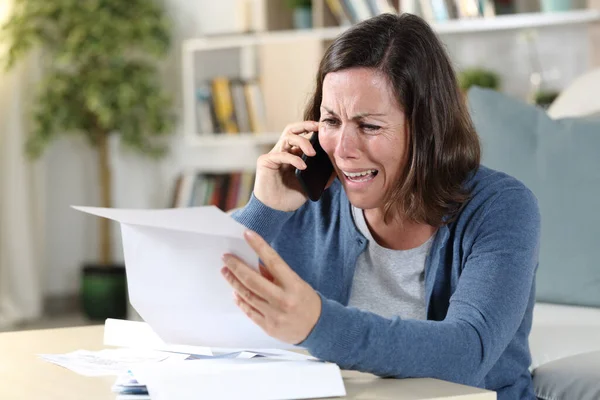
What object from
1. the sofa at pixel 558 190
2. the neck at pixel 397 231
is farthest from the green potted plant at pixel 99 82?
the neck at pixel 397 231

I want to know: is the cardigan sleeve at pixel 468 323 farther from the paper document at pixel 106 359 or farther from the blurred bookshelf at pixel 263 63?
the blurred bookshelf at pixel 263 63

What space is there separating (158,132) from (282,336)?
3.40 m

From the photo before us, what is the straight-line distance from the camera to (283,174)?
56.6 inches

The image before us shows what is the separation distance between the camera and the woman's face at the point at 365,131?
123 cm

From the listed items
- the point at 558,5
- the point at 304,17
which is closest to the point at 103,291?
the point at 304,17

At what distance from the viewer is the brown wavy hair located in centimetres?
124

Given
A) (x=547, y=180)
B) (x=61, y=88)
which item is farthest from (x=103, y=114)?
(x=547, y=180)

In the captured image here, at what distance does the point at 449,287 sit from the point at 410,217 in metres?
0.11

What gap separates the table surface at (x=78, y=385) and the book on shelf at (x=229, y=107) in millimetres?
2651

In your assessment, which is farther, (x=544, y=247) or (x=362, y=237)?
(x=544, y=247)

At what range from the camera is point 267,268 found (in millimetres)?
866

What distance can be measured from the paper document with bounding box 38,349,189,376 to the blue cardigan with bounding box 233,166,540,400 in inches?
8.7

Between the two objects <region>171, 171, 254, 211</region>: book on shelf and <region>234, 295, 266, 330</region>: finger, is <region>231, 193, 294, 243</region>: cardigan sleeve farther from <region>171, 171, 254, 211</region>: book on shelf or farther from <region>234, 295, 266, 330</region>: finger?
<region>171, 171, 254, 211</region>: book on shelf

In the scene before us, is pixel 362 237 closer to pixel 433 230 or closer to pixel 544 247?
pixel 433 230
